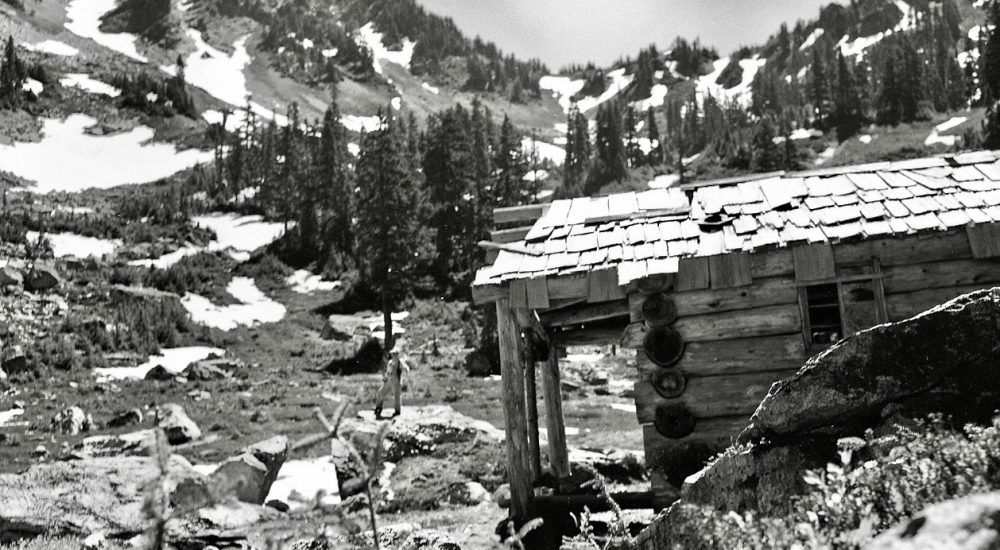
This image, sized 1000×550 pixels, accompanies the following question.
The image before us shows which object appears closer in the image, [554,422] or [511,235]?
[511,235]

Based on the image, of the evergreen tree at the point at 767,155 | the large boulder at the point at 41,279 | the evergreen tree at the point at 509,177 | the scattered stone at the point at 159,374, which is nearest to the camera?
the scattered stone at the point at 159,374

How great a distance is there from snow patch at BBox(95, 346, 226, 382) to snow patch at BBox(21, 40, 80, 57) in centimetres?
10981

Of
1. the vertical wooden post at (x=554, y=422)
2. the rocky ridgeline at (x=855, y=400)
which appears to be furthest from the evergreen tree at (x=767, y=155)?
the rocky ridgeline at (x=855, y=400)

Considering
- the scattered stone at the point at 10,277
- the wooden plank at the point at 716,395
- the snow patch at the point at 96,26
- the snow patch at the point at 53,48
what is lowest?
the wooden plank at the point at 716,395

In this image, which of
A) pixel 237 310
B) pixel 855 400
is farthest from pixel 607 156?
pixel 855 400

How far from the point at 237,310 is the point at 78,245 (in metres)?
12.4

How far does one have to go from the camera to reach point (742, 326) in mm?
9094

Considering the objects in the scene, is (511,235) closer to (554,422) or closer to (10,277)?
(554,422)

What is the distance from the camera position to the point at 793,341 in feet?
29.4

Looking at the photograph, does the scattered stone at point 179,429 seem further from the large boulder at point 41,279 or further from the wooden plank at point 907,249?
the large boulder at point 41,279

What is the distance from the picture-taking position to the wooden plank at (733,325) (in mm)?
9000

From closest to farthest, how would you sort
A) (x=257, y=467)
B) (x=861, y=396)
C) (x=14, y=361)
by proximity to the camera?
(x=861, y=396) → (x=257, y=467) → (x=14, y=361)

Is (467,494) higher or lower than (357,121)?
lower

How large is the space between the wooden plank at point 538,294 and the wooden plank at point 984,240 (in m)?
4.98
